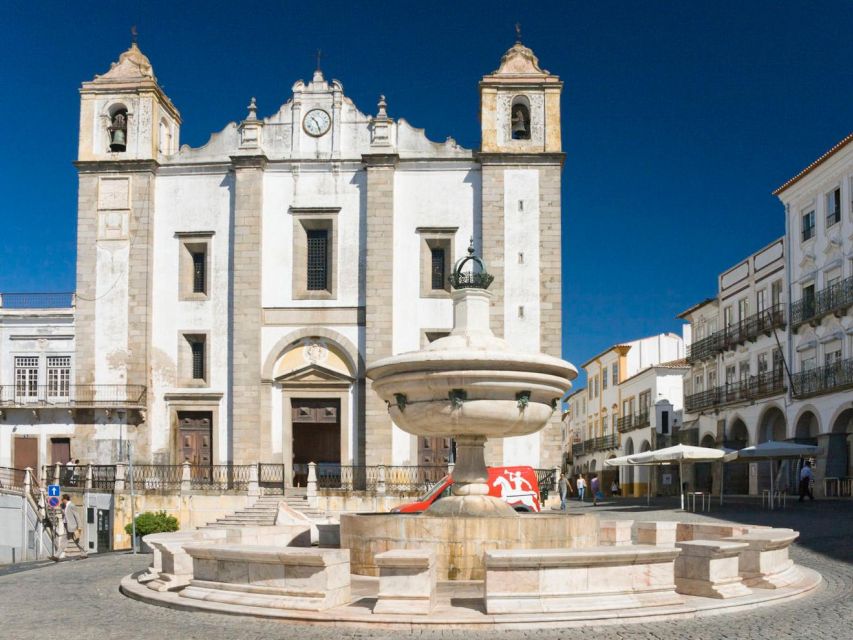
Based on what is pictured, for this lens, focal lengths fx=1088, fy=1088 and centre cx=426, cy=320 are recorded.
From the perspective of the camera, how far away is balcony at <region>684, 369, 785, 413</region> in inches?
1647

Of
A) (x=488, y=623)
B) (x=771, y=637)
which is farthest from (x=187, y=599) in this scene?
(x=771, y=637)

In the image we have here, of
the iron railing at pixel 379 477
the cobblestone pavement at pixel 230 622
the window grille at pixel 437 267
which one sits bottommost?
the cobblestone pavement at pixel 230 622

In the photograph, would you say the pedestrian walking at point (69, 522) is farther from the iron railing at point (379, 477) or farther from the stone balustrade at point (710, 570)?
the stone balustrade at point (710, 570)

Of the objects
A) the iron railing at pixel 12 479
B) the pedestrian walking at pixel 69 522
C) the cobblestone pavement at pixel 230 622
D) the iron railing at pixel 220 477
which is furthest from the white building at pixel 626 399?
the cobblestone pavement at pixel 230 622

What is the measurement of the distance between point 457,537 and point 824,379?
28683 millimetres

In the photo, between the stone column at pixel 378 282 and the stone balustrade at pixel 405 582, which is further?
the stone column at pixel 378 282

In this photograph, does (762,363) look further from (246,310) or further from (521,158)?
(246,310)

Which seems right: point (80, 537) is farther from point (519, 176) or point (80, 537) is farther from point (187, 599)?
point (187, 599)

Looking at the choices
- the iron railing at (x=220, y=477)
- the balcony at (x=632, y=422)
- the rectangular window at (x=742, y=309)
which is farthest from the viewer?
the balcony at (x=632, y=422)

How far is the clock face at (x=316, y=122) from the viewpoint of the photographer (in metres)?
32.5

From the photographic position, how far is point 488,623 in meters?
9.12

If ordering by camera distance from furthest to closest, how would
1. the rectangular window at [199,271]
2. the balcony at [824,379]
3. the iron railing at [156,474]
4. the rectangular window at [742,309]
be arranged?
the rectangular window at [742,309] → the balcony at [824,379] → the rectangular window at [199,271] → the iron railing at [156,474]

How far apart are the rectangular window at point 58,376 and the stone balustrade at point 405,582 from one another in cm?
3343

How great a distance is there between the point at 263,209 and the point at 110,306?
5358mm
